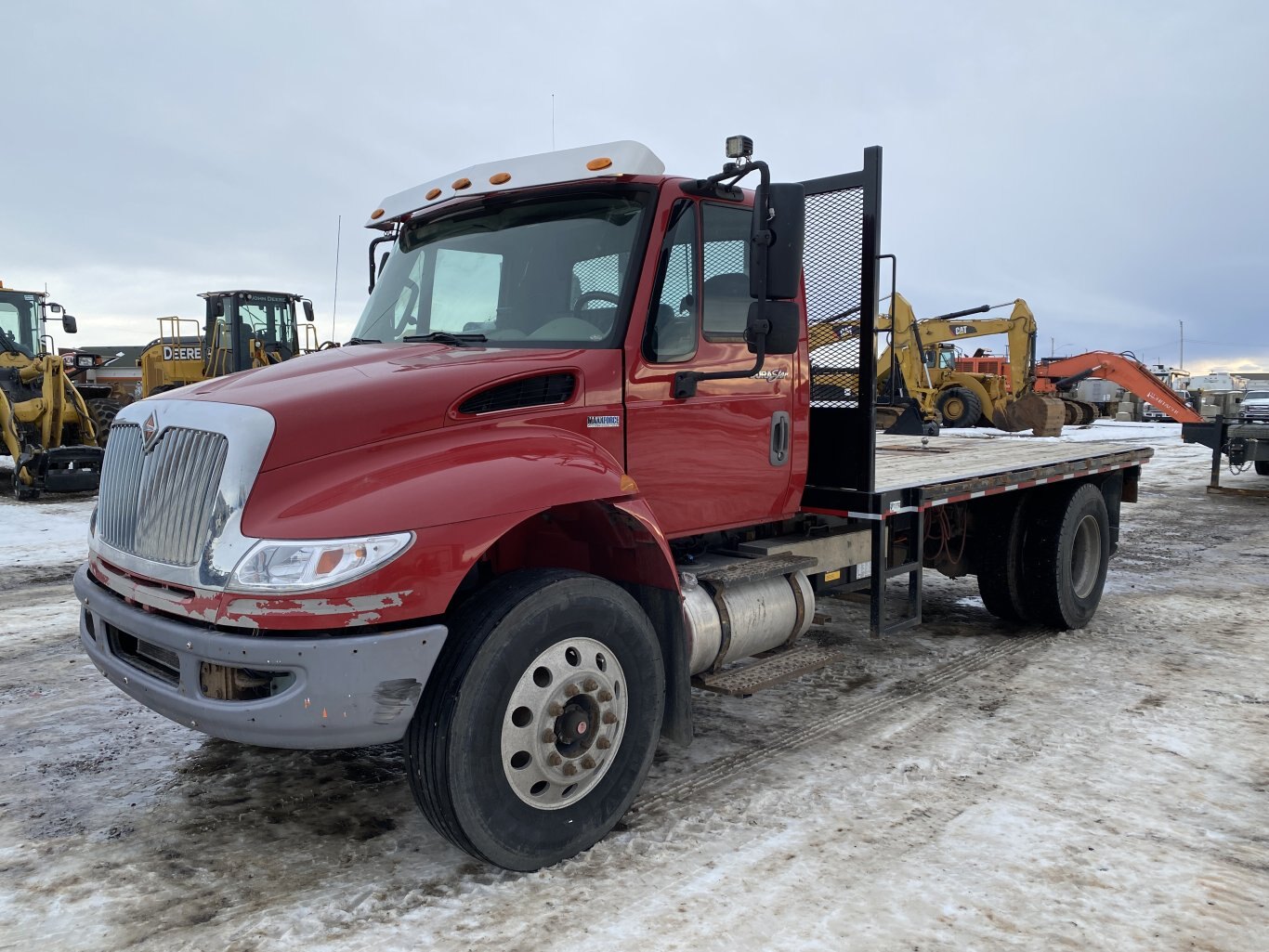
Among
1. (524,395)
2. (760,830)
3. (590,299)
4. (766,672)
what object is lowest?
(760,830)

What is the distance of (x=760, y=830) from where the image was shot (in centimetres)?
375

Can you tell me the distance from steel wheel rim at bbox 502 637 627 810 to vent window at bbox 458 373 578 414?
883 mm

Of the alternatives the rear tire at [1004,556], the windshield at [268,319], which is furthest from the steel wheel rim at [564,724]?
the windshield at [268,319]

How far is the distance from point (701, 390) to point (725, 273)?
526 millimetres

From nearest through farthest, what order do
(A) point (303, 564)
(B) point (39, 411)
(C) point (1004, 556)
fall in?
(A) point (303, 564) → (C) point (1004, 556) → (B) point (39, 411)

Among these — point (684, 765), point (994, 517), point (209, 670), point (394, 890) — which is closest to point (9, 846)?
point (209, 670)

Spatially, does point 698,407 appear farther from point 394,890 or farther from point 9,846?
point 9,846

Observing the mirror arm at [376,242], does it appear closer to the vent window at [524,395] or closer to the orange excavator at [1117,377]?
the vent window at [524,395]

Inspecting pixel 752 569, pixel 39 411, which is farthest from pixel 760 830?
pixel 39 411

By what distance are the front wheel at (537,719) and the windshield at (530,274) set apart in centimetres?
109

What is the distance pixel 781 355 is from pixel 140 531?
2.79 metres

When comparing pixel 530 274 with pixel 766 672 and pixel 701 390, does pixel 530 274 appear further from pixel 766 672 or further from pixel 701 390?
pixel 766 672

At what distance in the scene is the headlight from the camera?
9.55 feet

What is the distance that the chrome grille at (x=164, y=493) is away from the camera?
3152mm
